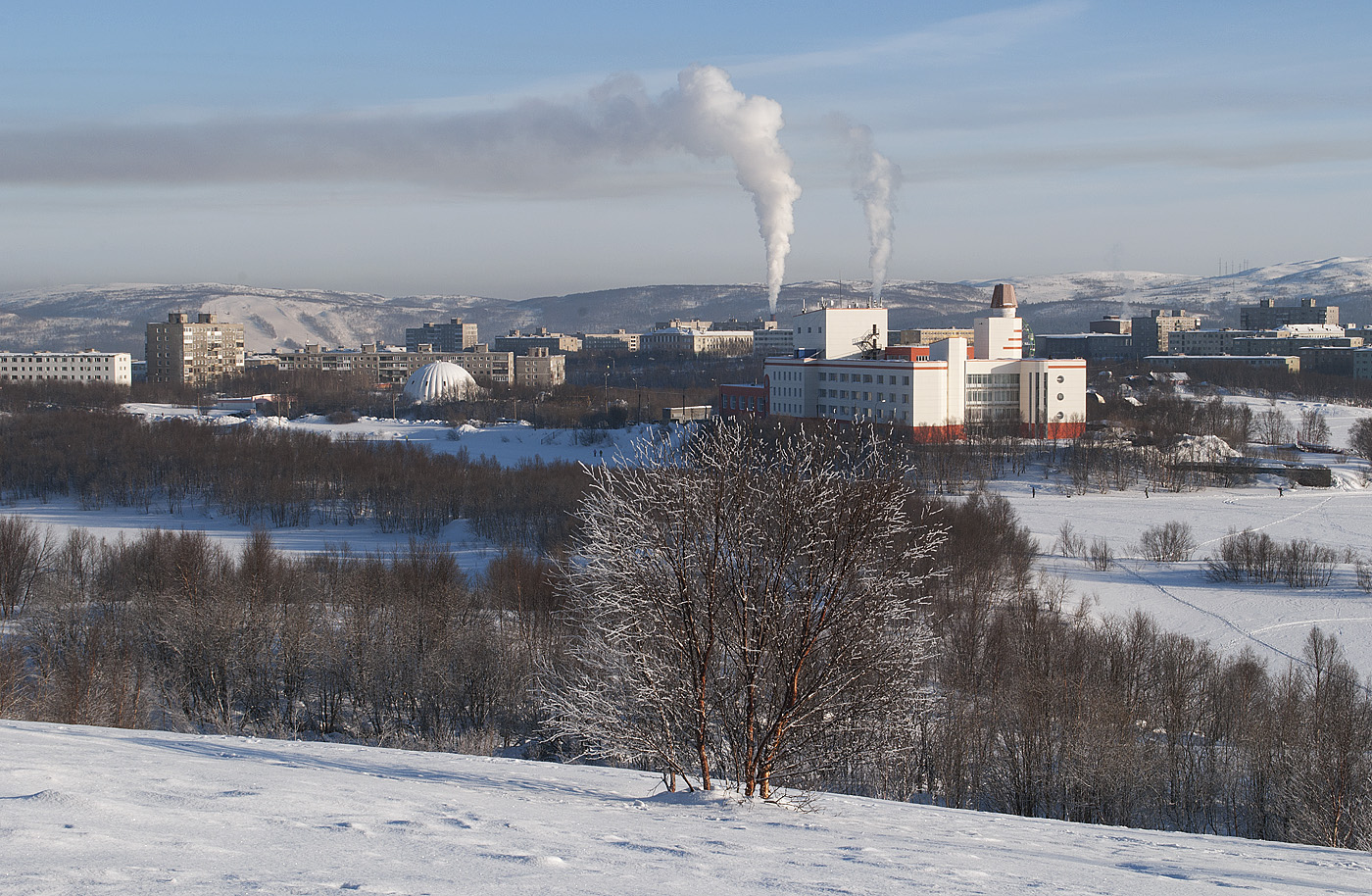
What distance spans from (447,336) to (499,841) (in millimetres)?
164354

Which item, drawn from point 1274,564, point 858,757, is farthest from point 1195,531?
point 858,757

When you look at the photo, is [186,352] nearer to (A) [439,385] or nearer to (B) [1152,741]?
(A) [439,385]

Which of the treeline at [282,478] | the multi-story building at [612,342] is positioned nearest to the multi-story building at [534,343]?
the multi-story building at [612,342]

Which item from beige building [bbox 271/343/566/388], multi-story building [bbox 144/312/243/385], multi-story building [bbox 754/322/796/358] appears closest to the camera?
multi-story building [bbox 144/312/243/385]

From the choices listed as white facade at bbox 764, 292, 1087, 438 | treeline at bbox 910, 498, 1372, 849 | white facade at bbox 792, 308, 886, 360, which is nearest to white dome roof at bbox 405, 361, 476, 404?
white facade at bbox 792, 308, 886, 360

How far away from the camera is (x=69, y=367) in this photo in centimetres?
10312

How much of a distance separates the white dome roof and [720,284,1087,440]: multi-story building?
37894 mm

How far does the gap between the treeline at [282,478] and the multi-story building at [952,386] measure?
1706cm

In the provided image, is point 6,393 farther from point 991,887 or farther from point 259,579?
point 991,887

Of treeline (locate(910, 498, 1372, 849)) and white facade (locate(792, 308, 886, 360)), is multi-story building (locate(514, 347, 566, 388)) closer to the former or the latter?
white facade (locate(792, 308, 886, 360))

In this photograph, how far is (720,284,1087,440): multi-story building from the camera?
5434 cm

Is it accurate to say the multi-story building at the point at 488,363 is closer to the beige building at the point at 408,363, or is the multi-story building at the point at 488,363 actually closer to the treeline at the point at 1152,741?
the beige building at the point at 408,363

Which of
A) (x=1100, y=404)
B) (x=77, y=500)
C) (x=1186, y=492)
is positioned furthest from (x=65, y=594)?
(x=1100, y=404)

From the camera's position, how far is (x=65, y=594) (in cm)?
2469
